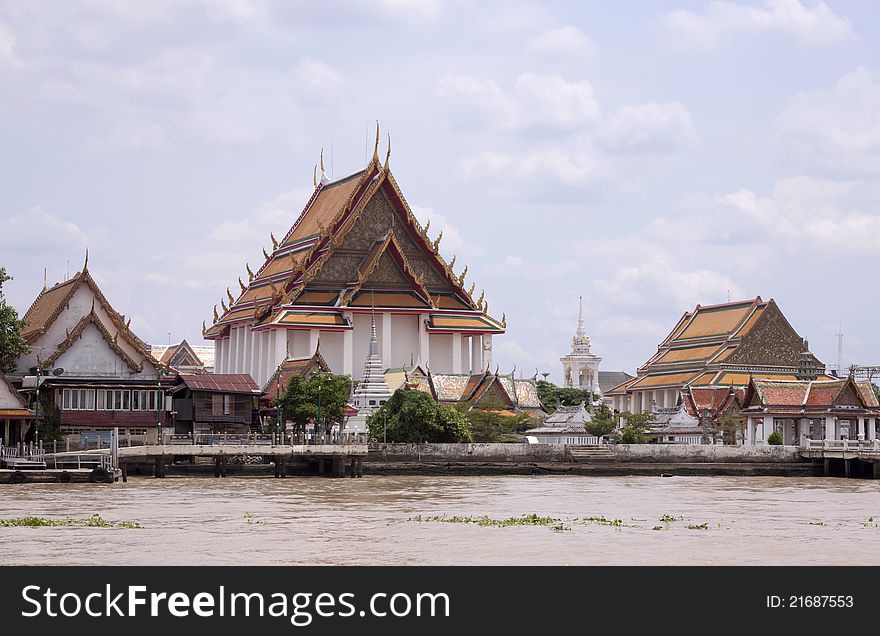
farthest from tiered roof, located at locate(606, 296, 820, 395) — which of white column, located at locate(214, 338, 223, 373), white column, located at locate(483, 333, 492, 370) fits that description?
white column, located at locate(214, 338, 223, 373)

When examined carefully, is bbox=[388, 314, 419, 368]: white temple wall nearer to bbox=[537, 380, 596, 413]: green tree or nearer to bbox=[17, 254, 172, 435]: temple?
bbox=[17, 254, 172, 435]: temple

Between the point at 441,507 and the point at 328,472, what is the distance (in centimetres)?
1499

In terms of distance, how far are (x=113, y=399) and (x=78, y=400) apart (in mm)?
1162

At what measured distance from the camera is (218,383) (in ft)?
193

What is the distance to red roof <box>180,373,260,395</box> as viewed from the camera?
57.0 m

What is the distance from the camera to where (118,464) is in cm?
4509

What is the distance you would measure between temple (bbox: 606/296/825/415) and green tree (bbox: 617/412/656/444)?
33.2 feet

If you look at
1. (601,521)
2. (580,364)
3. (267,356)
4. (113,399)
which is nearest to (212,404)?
(113,399)

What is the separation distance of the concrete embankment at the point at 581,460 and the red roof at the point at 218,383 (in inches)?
298

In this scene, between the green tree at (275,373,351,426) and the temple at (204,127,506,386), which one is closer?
the green tree at (275,373,351,426)

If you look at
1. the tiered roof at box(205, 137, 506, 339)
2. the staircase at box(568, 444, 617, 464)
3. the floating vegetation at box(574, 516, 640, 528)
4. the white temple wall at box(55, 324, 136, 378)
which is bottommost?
the floating vegetation at box(574, 516, 640, 528)

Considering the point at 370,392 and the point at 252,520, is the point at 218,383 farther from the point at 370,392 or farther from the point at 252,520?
Answer: the point at 252,520

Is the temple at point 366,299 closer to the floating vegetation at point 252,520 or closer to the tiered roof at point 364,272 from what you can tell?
the tiered roof at point 364,272

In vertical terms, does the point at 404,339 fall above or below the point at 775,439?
above
